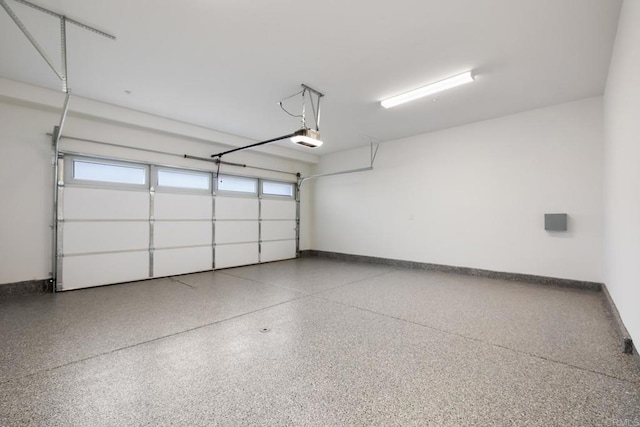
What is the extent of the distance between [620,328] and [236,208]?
645cm

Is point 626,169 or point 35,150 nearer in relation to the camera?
point 626,169

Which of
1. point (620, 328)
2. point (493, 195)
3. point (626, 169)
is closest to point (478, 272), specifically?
point (493, 195)

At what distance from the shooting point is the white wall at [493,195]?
427 centimetres

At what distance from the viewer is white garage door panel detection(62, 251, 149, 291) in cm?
437

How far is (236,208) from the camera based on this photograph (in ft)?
21.7

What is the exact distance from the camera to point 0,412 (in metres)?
1.58

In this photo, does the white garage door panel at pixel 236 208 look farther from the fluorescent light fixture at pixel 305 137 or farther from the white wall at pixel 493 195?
the fluorescent light fixture at pixel 305 137

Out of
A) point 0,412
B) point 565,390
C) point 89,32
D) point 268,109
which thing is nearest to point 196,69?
point 89,32

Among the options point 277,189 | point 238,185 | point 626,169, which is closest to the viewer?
point 626,169

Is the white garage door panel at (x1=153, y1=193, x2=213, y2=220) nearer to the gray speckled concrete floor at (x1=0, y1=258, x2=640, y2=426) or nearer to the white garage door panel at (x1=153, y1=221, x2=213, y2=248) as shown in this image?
the white garage door panel at (x1=153, y1=221, x2=213, y2=248)

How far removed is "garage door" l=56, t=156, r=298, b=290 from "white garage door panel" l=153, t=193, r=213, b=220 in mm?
17

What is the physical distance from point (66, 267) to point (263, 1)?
4.87 m

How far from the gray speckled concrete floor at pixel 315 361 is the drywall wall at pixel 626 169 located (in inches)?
18.8

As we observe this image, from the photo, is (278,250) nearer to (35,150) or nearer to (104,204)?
(104,204)
